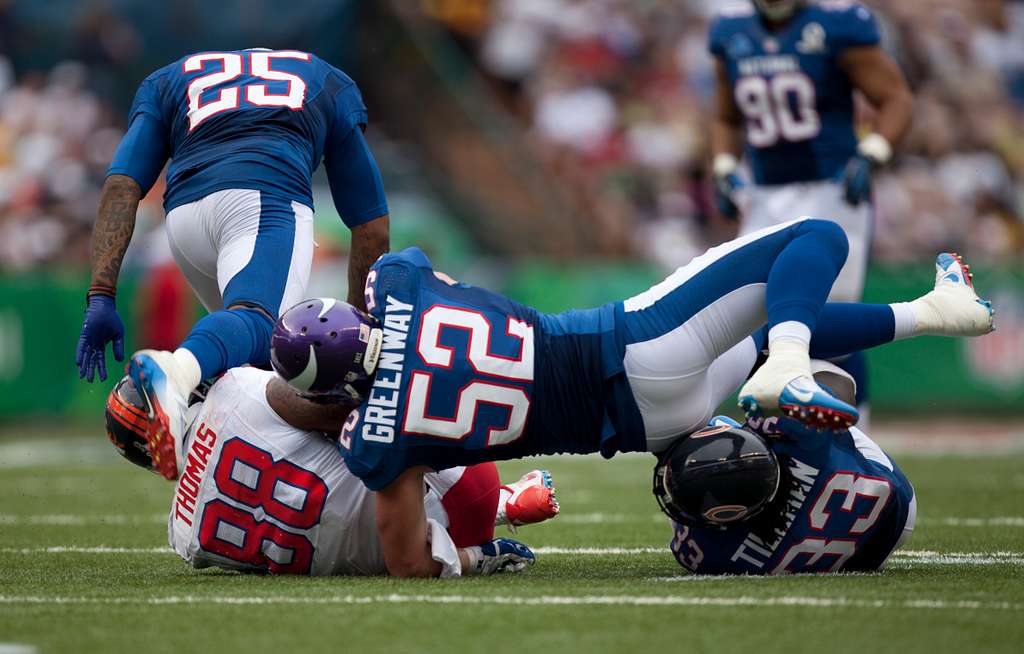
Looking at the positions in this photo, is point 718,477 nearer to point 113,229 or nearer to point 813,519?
point 813,519

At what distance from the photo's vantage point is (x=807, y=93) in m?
6.78

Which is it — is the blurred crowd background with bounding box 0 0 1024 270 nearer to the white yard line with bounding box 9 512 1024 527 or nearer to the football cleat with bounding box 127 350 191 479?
the white yard line with bounding box 9 512 1024 527

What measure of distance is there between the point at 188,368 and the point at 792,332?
5.84 feet

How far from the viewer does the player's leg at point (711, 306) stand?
412 cm

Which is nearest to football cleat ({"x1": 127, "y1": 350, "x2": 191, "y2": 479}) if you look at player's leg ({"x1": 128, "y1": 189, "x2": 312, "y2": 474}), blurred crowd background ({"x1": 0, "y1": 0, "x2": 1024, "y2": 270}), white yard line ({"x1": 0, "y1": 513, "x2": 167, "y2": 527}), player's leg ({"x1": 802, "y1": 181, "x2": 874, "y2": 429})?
player's leg ({"x1": 128, "y1": 189, "x2": 312, "y2": 474})

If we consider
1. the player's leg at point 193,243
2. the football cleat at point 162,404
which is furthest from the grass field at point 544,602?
the player's leg at point 193,243

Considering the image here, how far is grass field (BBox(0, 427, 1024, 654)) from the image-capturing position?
3.15 meters

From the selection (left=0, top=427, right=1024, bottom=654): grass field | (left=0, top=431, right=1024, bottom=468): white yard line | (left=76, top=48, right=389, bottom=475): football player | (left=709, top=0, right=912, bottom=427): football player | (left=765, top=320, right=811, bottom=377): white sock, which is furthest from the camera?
(left=0, top=431, right=1024, bottom=468): white yard line

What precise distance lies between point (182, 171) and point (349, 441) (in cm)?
171

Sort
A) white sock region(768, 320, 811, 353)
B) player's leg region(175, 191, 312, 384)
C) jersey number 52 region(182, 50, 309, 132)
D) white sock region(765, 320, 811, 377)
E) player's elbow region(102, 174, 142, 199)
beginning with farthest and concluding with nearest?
jersey number 52 region(182, 50, 309, 132)
player's elbow region(102, 174, 142, 199)
player's leg region(175, 191, 312, 384)
white sock region(768, 320, 811, 353)
white sock region(765, 320, 811, 377)

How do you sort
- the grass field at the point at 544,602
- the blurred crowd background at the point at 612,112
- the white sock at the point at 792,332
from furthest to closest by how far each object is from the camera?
the blurred crowd background at the point at 612,112 → the white sock at the point at 792,332 → the grass field at the point at 544,602

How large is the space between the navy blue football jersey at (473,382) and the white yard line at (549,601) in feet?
1.41

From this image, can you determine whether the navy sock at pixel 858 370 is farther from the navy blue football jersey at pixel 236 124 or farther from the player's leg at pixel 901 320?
the navy blue football jersey at pixel 236 124

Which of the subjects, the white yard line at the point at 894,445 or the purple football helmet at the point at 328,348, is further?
the white yard line at the point at 894,445
